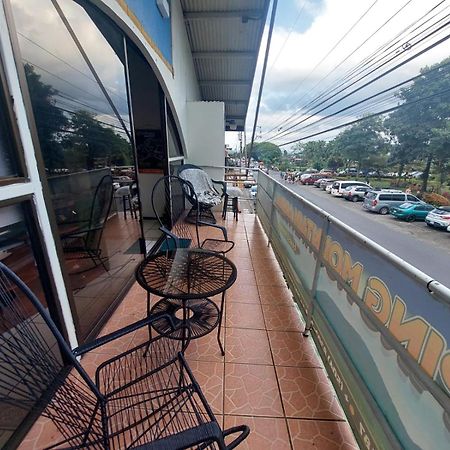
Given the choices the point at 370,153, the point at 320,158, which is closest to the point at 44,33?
the point at 370,153

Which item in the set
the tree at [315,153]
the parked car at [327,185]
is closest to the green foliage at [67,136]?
the parked car at [327,185]

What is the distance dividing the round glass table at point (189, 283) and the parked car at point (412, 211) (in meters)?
7.77

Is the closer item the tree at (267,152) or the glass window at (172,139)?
the glass window at (172,139)

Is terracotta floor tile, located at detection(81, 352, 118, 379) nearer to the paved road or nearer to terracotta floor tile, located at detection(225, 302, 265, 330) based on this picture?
terracotta floor tile, located at detection(225, 302, 265, 330)

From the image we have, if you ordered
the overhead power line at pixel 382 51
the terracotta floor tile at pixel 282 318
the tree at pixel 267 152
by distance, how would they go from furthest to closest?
the tree at pixel 267 152 → the overhead power line at pixel 382 51 → the terracotta floor tile at pixel 282 318

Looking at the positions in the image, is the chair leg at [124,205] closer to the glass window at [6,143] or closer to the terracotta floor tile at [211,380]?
the glass window at [6,143]

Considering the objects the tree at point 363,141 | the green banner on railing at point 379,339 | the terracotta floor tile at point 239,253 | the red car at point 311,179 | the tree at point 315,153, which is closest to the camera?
the green banner on railing at point 379,339

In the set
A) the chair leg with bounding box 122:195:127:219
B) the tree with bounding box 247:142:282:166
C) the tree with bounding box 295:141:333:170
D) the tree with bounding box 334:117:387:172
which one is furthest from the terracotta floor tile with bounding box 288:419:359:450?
the tree with bounding box 247:142:282:166

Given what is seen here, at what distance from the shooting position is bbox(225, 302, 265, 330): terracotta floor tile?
5.70 ft

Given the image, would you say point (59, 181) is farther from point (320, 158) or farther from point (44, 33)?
point (320, 158)

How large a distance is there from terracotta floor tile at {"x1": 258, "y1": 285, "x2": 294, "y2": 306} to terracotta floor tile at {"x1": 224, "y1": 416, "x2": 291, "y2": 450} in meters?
0.94

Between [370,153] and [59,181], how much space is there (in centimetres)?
1608

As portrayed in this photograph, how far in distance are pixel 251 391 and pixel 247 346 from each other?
1.00 ft

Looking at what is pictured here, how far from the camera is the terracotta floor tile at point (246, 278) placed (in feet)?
7.57
